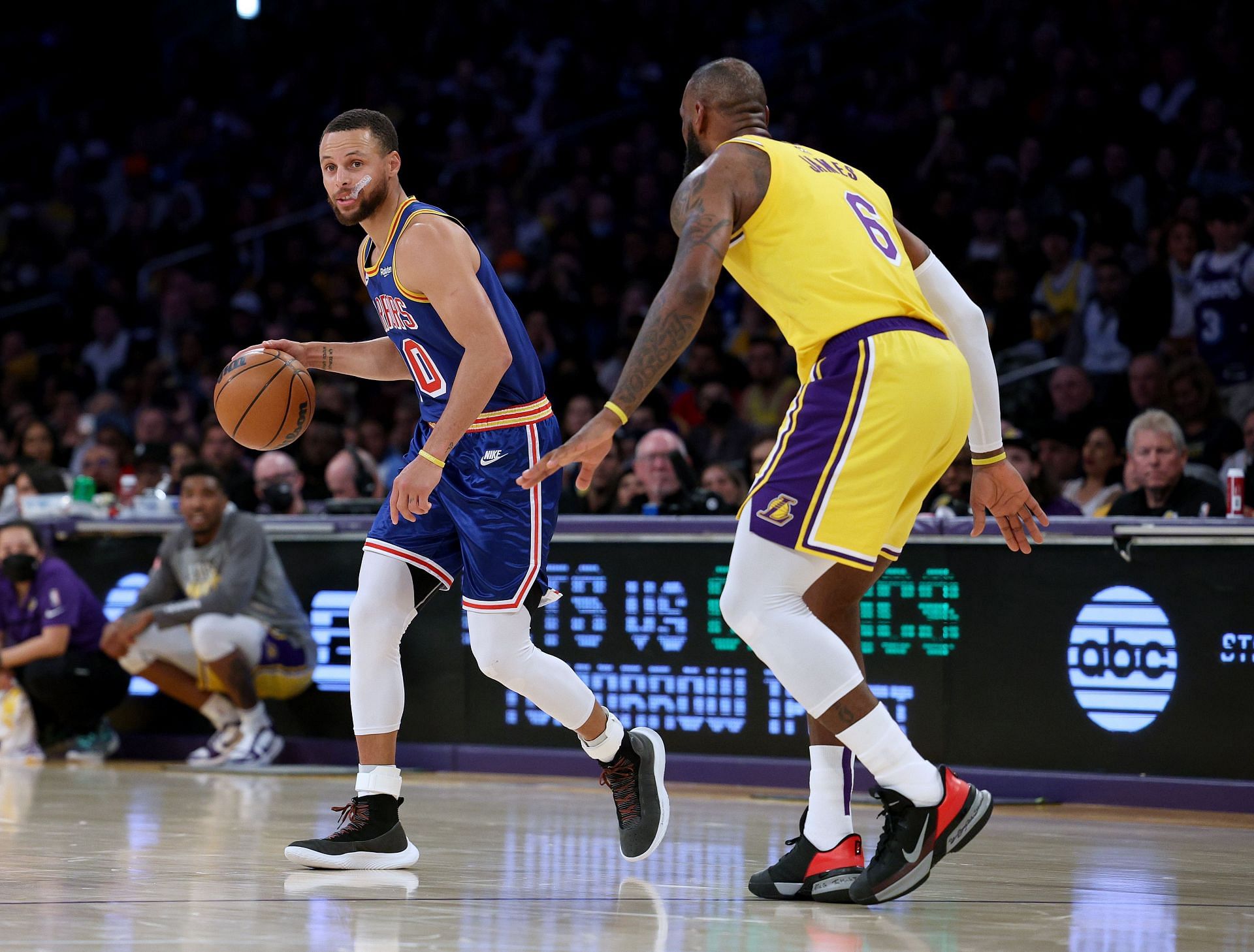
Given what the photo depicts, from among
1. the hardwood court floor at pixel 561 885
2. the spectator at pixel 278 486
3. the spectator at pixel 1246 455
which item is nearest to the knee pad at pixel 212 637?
the spectator at pixel 278 486

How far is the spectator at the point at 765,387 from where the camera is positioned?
37.0 ft

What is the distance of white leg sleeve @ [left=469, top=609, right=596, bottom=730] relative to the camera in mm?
4980

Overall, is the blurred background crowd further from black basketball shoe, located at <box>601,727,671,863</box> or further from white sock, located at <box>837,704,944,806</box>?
white sock, located at <box>837,704,944,806</box>

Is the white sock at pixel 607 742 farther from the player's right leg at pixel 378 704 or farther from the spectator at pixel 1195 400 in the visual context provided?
the spectator at pixel 1195 400

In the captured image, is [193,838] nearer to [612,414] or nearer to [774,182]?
[612,414]

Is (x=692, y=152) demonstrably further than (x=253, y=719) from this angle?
No

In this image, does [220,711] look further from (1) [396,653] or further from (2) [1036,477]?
(2) [1036,477]

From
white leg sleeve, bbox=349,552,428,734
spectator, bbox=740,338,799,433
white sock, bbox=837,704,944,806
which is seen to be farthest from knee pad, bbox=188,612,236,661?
white sock, bbox=837,704,944,806

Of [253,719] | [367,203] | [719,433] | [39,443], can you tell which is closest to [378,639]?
[367,203]

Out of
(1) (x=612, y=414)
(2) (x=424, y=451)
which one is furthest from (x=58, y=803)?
(1) (x=612, y=414)

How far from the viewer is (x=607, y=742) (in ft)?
16.9

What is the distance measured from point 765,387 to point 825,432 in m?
7.34

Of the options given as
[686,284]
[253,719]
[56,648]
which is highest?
[686,284]

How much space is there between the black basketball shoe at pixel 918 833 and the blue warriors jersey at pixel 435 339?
167 centimetres
